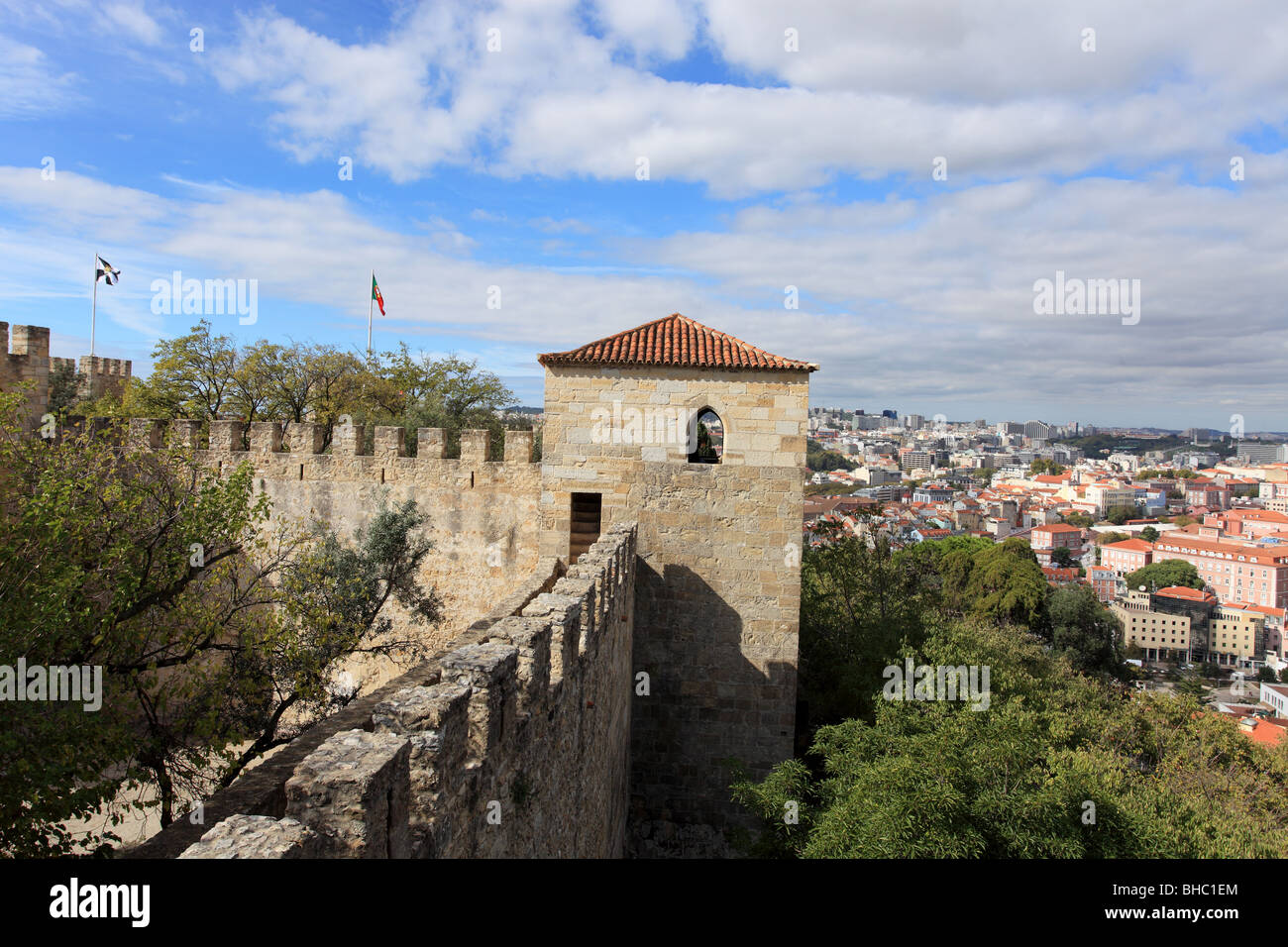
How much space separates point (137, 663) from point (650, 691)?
632cm

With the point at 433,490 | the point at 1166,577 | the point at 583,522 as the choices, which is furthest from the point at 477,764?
the point at 1166,577

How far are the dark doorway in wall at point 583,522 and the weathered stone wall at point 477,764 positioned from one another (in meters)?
3.60

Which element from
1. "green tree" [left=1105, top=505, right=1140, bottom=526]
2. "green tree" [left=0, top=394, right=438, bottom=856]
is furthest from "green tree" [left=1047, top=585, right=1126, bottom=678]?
"green tree" [left=1105, top=505, right=1140, bottom=526]

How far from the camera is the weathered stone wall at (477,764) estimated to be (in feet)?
8.56

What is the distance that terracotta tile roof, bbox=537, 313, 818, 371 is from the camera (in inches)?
418

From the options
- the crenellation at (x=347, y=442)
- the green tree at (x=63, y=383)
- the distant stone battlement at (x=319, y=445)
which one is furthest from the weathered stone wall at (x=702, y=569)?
the green tree at (x=63, y=383)

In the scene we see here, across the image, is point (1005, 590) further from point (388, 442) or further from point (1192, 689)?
point (388, 442)

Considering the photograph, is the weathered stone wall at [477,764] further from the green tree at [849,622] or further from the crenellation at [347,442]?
the crenellation at [347,442]

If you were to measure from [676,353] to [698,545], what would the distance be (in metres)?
2.82

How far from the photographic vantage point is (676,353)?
11.0 m

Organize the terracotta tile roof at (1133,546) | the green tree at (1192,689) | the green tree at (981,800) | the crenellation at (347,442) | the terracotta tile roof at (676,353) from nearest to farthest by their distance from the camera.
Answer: the green tree at (981,800), the terracotta tile roof at (676,353), the crenellation at (347,442), the green tree at (1192,689), the terracotta tile roof at (1133,546)
